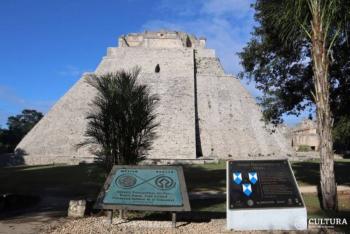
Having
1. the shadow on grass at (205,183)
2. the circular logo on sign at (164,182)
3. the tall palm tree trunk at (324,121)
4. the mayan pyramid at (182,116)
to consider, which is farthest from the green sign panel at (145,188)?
the mayan pyramid at (182,116)

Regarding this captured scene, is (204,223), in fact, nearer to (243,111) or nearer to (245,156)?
(245,156)

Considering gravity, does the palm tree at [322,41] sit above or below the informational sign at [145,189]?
above

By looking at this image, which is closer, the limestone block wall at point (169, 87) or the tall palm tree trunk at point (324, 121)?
the tall palm tree trunk at point (324, 121)

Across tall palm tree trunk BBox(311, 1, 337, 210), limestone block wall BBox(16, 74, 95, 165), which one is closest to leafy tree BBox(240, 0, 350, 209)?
tall palm tree trunk BBox(311, 1, 337, 210)

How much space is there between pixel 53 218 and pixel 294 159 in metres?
23.8

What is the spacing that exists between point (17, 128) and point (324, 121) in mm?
54609

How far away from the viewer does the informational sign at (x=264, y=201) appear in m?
6.54

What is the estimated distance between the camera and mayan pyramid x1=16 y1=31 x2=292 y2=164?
3041 cm

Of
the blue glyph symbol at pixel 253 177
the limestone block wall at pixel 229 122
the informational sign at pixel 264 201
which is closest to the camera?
the informational sign at pixel 264 201

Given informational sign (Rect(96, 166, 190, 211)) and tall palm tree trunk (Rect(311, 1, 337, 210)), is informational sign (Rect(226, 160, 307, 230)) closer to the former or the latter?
informational sign (Rect(96, 166, 190, 211))

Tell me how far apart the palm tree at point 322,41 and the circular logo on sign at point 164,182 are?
3450 mm

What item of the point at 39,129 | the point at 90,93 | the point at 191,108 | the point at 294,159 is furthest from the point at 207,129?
the point at 39,129

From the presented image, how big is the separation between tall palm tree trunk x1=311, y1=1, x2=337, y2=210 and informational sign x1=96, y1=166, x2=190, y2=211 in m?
3.28

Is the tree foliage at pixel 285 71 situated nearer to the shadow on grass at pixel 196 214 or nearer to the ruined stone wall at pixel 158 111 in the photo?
the shadow on grass at pixel 196 214
